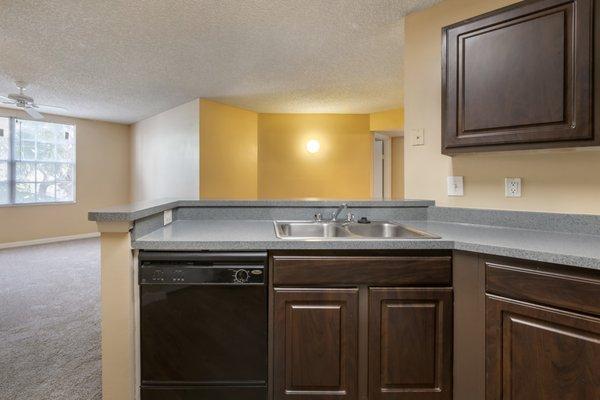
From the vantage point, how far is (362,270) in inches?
56.9

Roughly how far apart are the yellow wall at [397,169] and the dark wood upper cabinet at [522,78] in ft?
14.4

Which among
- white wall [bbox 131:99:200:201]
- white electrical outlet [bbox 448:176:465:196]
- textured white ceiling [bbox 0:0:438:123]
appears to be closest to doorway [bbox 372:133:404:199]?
textured white ceiling [bbox 0:0:438:123]

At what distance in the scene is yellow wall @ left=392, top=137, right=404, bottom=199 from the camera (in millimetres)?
6062

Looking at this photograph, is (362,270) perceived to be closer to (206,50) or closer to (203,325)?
(203,325)

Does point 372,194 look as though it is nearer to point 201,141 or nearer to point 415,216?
point 201,141

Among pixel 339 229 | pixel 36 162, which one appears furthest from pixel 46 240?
pixel 339 229

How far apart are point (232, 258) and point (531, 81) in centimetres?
155

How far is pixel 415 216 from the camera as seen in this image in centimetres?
216

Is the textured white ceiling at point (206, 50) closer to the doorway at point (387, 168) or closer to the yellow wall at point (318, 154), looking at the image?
the yellow wall at point (318, 154)

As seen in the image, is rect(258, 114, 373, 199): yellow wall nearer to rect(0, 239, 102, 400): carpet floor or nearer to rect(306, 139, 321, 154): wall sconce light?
rect(306, 139, 321, 154): wall sconce light

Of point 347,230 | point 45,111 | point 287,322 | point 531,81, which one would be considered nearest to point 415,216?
point 347,230

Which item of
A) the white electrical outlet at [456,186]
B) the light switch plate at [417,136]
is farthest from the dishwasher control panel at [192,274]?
the light switch plate at [417,136]

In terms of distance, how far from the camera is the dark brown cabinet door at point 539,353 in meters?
1.10

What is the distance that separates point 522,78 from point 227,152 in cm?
430
